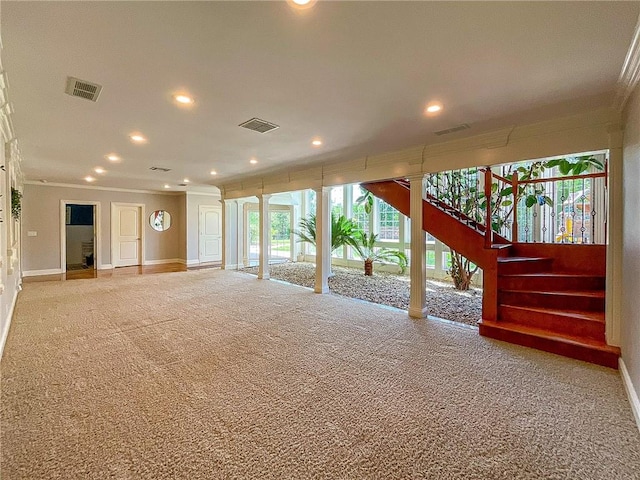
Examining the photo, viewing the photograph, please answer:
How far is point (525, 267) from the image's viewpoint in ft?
13.2

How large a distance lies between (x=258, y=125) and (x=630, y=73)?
3097mm

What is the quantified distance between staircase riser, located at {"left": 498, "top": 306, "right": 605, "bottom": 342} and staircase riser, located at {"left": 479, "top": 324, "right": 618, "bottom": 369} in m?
0.26

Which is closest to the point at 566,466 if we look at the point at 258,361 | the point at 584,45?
the point at 258,361

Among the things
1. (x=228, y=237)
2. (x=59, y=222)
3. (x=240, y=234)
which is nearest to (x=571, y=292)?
(x=228, y=237)

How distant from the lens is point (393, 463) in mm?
1613

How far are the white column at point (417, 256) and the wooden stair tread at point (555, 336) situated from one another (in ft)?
2.82

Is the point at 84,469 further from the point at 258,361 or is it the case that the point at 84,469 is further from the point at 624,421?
the point at 624,421

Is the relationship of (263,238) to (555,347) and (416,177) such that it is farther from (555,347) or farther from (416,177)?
(555,347)

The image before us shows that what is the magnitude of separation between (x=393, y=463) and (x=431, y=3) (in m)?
2.37

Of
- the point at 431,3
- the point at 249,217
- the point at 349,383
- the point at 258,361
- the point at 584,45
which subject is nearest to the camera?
the point at 431,3

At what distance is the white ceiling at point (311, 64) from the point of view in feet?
5.32

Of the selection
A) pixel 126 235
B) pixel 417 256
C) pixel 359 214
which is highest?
pixel 359 214

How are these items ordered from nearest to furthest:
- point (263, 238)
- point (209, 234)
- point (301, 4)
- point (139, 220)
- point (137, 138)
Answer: point (301, 4)
point (137, 138)
point (263, 238)
point (139, 220)
point (209, 234)

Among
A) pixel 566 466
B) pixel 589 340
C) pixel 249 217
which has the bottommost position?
pixel 566 466
